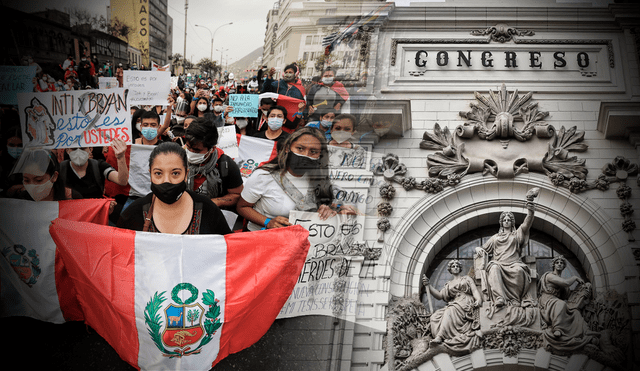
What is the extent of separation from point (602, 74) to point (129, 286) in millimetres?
10040

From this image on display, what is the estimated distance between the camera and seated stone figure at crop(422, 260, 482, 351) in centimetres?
1138

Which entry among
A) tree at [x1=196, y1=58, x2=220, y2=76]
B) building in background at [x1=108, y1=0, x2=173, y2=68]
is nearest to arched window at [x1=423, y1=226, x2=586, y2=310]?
tree at [x1=196, y1=58, x2=220, y2=76]

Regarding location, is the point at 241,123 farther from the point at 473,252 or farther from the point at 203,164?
the point at 473,252

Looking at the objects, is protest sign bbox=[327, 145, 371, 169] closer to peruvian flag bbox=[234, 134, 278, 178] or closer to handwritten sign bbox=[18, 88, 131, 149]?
peruvian flag bbox=[234, 134, 278, 178]

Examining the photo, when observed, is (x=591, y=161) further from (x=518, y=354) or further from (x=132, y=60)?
(x=132, y=60)

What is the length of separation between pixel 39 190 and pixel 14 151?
111 cm

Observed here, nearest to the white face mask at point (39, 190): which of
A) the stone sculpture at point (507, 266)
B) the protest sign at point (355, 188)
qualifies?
the protest sign at point (355, 188)

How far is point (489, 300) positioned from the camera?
11.7m

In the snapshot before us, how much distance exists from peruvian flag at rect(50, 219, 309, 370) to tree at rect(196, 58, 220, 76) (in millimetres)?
5848

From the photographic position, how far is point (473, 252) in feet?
41.6

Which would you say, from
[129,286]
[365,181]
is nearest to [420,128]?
[365,181]

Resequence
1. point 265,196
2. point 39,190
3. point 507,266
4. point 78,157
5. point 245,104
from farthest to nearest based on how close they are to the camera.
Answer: point 245,104 < point 507,266 < point 265,196 < point 78,157 < point 39,190

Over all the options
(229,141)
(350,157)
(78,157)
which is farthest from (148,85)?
(350,157)

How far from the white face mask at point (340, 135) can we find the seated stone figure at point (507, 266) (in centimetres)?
334
